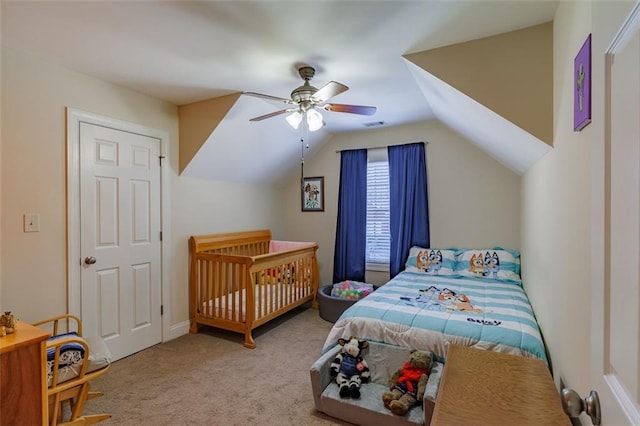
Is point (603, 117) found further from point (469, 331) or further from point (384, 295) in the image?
point (384, 295)

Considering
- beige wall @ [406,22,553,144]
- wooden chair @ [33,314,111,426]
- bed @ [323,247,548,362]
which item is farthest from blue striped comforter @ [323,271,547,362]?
wooden chair @ [33,314,111,426]

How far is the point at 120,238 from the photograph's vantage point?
276cm

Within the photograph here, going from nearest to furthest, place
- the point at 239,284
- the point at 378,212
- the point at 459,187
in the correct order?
the point at 239,284, the point at 459,187, the point at 378,212

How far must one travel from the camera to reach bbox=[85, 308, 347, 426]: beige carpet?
77.0 inches

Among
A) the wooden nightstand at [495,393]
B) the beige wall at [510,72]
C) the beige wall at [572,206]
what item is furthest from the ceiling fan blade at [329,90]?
the wooden nightstand at [495,393]

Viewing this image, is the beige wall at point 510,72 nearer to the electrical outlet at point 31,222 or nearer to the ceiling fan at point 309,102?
the ceiling fan at point 309,102

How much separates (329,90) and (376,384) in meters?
2.05

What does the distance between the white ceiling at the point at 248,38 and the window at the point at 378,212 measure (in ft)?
4.31

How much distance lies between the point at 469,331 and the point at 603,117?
1676 millimetres

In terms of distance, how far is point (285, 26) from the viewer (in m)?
1.82

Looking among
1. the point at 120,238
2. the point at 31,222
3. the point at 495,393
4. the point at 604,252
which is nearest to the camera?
the point at 604,252

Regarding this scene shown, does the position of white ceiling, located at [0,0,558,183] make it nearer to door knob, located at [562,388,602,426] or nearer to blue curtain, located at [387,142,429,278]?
blue curtain, located at [387,142,429,278]

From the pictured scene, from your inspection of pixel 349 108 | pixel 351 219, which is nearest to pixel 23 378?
pixel 349 108

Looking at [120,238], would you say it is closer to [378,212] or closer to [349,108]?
[349,108]
